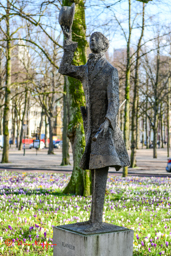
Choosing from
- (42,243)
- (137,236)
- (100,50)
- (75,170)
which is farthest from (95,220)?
(75,170)

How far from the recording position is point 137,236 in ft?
18.3

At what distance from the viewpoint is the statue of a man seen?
4.07 metres

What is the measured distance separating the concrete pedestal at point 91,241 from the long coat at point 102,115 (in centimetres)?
78

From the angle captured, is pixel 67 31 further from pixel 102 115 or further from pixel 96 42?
pixel 102 115

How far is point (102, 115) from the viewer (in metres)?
4.29

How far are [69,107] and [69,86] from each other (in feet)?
2.11

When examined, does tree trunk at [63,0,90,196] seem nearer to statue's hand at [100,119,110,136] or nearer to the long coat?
the long coat

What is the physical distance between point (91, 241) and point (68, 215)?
325 cm

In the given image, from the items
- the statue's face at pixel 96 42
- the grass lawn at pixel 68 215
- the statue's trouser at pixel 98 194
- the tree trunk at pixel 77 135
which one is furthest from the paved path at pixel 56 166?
the statue's face at pixel 96 42

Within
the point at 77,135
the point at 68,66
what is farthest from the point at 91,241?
the point at 77,135

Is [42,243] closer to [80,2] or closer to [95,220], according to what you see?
A: [95,220]

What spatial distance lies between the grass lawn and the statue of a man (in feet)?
4.52

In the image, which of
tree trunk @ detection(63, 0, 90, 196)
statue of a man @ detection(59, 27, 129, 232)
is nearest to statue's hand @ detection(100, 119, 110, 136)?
statue of a man @ detection(59, 27, 129, 232)

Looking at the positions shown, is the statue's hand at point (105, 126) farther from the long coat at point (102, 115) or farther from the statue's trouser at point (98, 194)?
the statue's trouser at point (98, 194)
